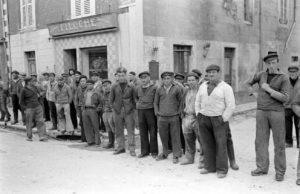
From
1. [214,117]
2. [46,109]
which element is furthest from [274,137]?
[46,109]

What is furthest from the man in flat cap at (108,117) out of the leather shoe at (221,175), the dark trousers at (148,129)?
the leather shoe at (221,175)

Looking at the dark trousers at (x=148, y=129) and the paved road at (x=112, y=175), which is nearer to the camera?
the paved road at (x=112, y=175)

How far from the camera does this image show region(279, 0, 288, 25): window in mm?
18172

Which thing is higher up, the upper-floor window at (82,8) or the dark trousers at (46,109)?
the upper-floor window at (82,8)

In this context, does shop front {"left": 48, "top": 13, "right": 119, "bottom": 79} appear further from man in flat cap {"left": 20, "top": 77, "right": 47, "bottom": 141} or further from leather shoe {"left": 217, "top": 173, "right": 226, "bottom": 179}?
leather shoe {"left": 217, "top": 173, "right": 226, "bottom": 179}

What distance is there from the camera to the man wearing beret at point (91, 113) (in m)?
8.45

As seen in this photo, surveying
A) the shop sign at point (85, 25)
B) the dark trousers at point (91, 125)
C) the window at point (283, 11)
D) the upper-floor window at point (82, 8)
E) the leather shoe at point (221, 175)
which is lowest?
the leather shoe at point (221, 175)

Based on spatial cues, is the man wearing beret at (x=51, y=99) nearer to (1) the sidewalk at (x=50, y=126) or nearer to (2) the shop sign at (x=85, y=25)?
(1) the sidewalk at (x=50, y=126)

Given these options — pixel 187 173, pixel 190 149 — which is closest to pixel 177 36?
pixel 190 149

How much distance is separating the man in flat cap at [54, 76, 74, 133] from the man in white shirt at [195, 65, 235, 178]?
5051mm

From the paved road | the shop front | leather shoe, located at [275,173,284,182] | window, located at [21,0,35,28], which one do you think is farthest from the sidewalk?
window, located at [21,0,35,28]

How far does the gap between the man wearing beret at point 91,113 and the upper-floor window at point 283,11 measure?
13.2 m

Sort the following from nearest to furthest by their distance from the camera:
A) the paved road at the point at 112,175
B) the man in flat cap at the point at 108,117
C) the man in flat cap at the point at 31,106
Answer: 1. the paved road at the point at 112,175
2. the man in flat cap at the point at 108,117
3. the man in flat cap at the point at 31,106

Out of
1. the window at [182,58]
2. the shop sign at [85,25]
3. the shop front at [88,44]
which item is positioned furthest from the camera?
the window at [182,58]
